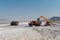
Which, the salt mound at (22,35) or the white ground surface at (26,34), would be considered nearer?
the salt mound at (22,35)

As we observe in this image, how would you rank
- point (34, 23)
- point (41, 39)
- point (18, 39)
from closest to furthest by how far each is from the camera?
point (18, 39) → point (41, 39) → point (34, 23)

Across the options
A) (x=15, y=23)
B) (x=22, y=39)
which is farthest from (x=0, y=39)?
(x=15, y=23)

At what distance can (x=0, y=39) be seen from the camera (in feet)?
49.9

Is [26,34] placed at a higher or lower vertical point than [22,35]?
lower

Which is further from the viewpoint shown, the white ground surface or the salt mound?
the white ground surface

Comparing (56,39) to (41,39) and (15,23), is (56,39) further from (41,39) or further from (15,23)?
(15,23)

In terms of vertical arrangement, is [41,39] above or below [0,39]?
below

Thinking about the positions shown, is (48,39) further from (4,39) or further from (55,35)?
(4,39)

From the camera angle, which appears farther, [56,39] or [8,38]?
[56,39]

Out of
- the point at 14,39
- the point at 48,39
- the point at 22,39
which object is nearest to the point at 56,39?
the point at 48,39

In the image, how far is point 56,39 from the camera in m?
24.2

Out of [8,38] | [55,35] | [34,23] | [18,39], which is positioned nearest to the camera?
[8,38]

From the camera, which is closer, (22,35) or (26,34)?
(22,35)

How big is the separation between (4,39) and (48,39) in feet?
31.0
